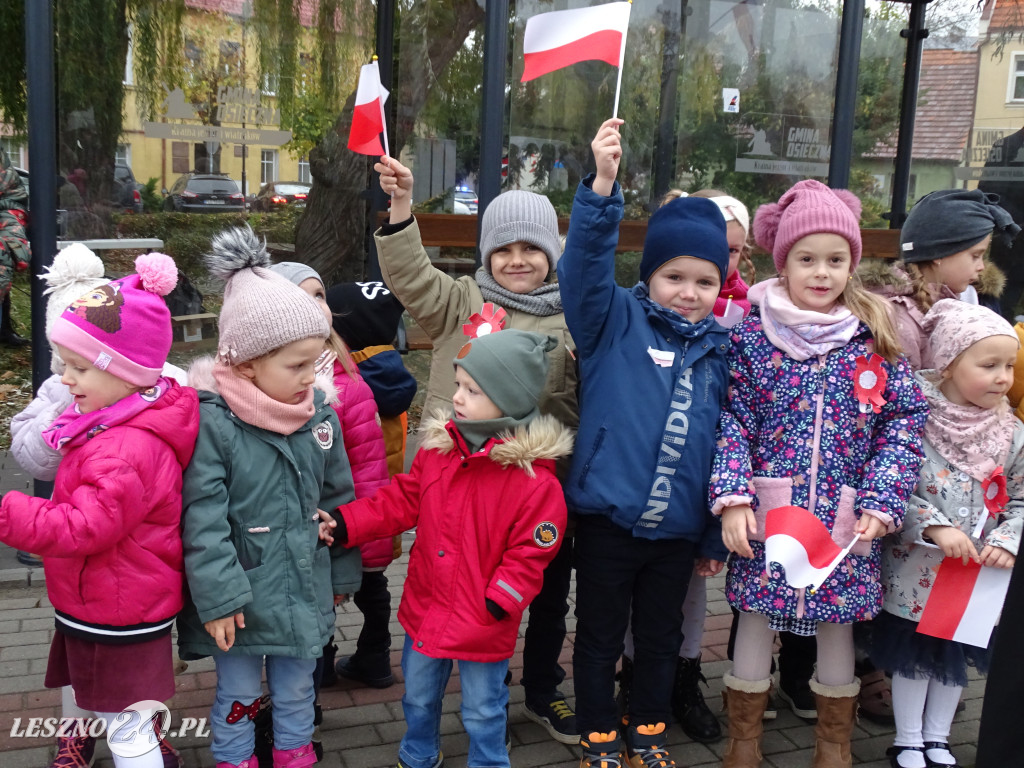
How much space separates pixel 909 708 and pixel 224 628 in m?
2.19

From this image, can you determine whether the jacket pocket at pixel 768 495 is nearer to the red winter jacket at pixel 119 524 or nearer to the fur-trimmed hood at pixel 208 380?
the fur-trimmed hood at pixel 208 380

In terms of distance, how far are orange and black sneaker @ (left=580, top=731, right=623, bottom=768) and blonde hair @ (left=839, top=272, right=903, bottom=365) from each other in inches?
57.2

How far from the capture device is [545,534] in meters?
2.79

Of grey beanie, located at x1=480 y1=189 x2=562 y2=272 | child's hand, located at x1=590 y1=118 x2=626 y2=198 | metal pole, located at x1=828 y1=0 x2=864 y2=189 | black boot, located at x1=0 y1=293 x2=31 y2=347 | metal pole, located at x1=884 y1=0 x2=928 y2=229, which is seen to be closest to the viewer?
child's hand, located at x1=590 y1=118 x2=626 y2=198

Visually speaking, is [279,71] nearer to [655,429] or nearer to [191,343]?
[191,343]

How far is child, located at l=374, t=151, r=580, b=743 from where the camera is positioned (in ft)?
10.4

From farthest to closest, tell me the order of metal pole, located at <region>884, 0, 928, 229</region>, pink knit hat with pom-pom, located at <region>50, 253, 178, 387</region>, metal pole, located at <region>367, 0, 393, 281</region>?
metal pole, located at <region>884, 0, 928, 229</region>
metal pole, located at <region>367, 0, 393, 281</region>
pink knit hat with pom-pom, located at <region>50, 253, 178, 387</region>

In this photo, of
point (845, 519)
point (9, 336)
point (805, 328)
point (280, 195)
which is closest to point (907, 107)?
point (280, 195)

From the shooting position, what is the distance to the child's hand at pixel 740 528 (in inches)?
112

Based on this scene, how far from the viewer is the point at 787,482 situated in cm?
293

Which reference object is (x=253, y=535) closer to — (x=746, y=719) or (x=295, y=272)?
(x=295, y=272)

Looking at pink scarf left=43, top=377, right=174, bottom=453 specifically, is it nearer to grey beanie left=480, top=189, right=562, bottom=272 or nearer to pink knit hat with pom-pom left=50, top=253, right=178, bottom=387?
pink knit hat with pom-pom left=50, top=253, right=178, bottom=387

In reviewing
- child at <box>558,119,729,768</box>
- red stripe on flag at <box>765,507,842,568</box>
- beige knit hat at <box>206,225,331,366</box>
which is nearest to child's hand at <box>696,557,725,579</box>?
child at <box>558,119,729,768</box>

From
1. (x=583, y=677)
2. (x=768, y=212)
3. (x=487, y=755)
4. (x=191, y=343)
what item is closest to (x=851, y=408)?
(x=768, y=212)
